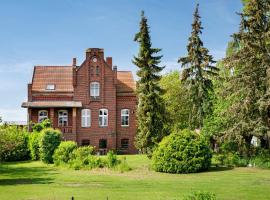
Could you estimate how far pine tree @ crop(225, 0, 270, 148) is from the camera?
34.6 meters

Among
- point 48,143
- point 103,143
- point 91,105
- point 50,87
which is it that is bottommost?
point 103,143

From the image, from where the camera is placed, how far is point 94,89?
5459 cm

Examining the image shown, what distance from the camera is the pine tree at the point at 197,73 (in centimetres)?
4647

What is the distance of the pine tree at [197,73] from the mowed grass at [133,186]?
54.9 ft

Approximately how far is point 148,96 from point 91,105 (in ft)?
50.9

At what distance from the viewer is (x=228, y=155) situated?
118ft

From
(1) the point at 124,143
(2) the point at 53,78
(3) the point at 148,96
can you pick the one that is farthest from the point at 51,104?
(3) the point at 148,96

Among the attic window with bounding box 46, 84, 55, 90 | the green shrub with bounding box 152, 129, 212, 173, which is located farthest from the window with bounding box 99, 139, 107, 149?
the green shrub with bounding box 152, 129, 212, 173

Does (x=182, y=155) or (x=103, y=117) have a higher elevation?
(x=103, y=117)

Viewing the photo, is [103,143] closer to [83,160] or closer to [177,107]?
[177,107]

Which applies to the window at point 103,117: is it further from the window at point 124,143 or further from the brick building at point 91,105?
the window at point 124,143

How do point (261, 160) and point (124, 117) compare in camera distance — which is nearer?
point (261, 160)

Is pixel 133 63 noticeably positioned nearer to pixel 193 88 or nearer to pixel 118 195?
pixel 193 88

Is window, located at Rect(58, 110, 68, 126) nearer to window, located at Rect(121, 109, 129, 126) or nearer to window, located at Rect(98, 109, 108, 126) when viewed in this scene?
window, located at Rect(98, 109, 108, 126)
